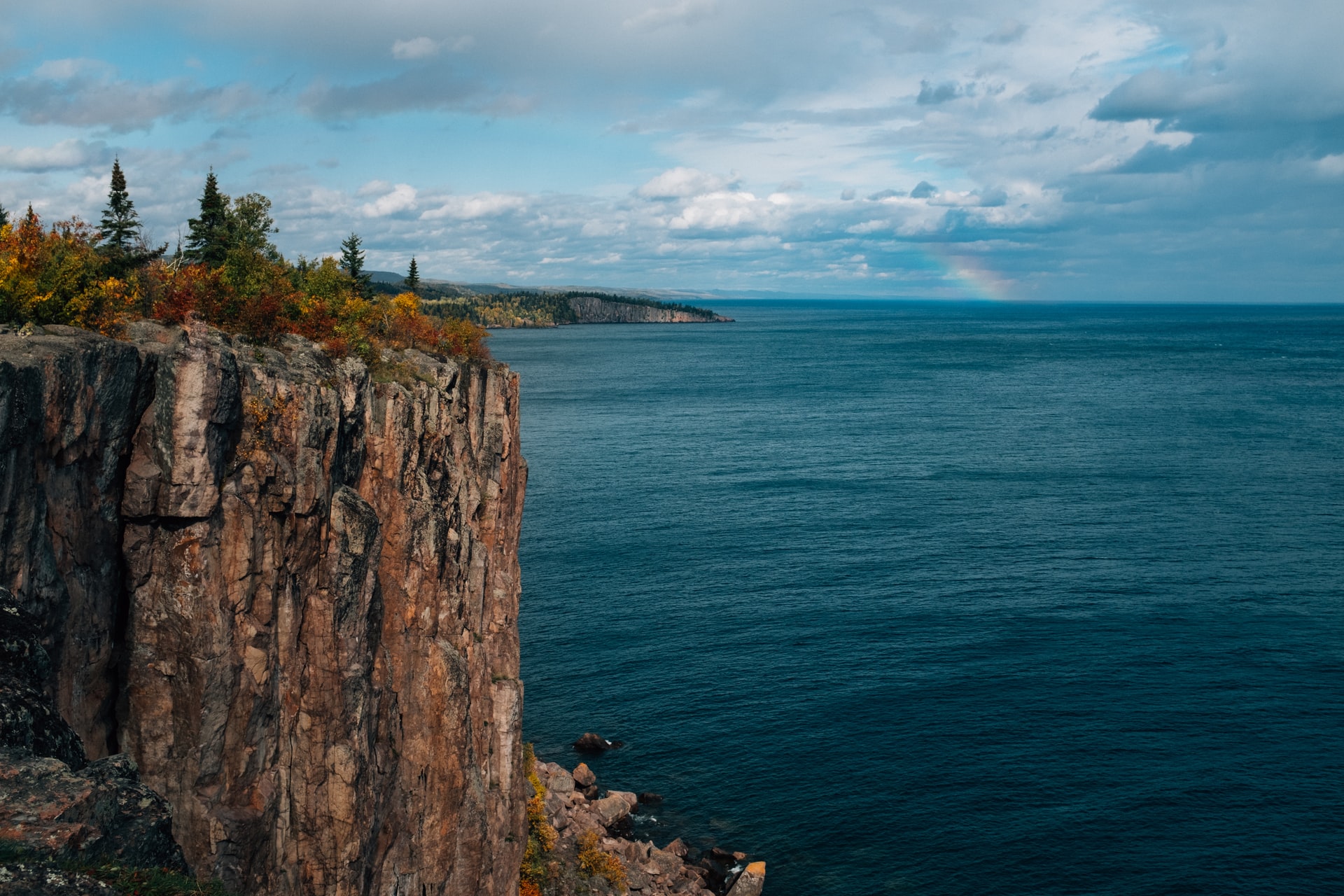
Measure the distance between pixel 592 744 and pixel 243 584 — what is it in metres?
46.7

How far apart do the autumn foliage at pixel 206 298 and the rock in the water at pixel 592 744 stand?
33.0m

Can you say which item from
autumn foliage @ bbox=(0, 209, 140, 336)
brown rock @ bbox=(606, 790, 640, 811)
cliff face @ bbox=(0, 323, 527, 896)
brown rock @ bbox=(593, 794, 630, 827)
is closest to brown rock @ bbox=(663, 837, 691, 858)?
brown rock @ bbox=(593, 794, 630, 827)

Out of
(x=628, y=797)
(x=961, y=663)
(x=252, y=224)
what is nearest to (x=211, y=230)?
(x=252, y=224)

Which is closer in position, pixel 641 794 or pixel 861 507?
pixel 641 794

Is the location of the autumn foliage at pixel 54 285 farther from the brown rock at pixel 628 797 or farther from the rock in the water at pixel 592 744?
the rock in the water at pixel 592 744

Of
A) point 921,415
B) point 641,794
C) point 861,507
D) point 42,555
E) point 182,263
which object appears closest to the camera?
point 42,555

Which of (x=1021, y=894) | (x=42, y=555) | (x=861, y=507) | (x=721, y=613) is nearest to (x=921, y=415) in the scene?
(x=861, y=507)

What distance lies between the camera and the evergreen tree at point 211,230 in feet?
160

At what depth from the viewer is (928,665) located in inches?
3076

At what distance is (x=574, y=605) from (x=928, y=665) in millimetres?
31967

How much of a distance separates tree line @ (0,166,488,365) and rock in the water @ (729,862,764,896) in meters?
32.7

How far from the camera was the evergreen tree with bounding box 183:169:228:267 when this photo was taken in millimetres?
48875

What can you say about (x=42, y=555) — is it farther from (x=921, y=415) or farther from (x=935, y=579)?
(x=921, y=415)

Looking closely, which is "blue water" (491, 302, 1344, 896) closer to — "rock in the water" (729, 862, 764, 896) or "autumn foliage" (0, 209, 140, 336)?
"rock in the water" (729, 862, 764, 896)
